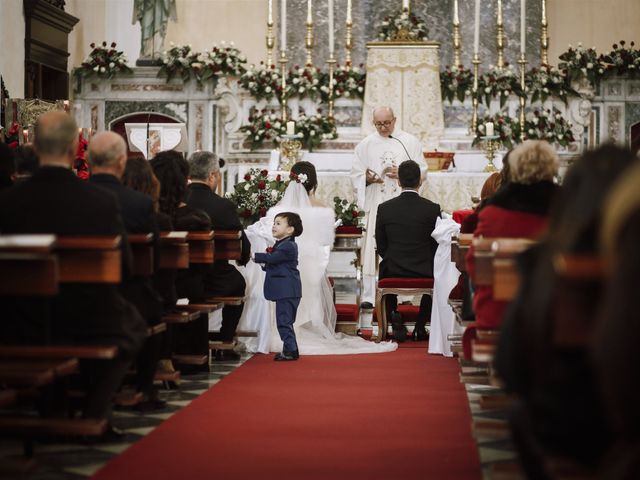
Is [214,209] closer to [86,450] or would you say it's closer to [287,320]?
[287,320]

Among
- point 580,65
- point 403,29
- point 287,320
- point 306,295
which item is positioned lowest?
point 287,320

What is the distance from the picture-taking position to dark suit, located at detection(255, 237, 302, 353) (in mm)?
9094

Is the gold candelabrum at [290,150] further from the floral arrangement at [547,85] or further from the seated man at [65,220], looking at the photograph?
the seated man at [65,220]

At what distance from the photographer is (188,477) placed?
4.93 meters

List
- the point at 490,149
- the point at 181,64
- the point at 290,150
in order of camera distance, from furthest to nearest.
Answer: the point at 181,64 < the point at 490,149 < the point at 290,150

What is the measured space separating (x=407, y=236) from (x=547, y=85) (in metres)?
5.61

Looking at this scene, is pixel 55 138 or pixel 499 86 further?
pixel 499 86

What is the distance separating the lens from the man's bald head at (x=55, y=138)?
538 cm

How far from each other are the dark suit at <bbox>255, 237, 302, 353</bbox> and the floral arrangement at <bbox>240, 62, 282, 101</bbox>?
6475 mm

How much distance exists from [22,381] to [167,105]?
1236 cm

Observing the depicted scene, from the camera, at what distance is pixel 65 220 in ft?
17.9

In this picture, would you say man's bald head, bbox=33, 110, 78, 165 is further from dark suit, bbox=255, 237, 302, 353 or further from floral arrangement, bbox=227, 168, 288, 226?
floral arrangement, bbox=227, 168, 288, 226

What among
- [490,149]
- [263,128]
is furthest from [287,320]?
[263,128]

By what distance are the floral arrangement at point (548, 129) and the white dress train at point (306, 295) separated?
5.48 m
